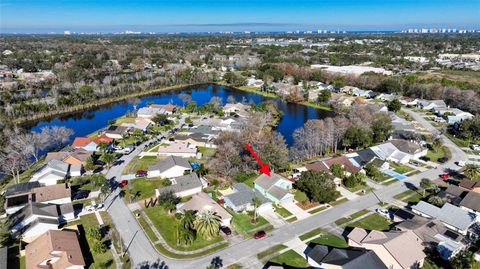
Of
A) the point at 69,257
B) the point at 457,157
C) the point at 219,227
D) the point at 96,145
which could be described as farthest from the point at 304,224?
the point at 96,145

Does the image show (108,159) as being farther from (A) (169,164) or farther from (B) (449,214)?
(B) (449,214)

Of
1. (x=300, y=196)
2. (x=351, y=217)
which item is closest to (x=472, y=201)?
(x=351, y=217)

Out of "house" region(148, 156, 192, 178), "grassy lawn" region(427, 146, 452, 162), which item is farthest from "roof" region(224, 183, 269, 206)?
"grassy lawn" region(427, 146, 452, 162)

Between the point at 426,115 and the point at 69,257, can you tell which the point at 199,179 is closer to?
the point at 69,257

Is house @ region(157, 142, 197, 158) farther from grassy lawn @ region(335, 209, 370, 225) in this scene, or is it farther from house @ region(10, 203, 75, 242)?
grassy lawn @ region(335, 209, 370, 225)

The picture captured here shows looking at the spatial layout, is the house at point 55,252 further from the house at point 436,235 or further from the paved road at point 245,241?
the house at point 436,235

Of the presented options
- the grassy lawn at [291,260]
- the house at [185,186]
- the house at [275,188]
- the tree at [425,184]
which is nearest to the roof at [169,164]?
the house at [185,186]
